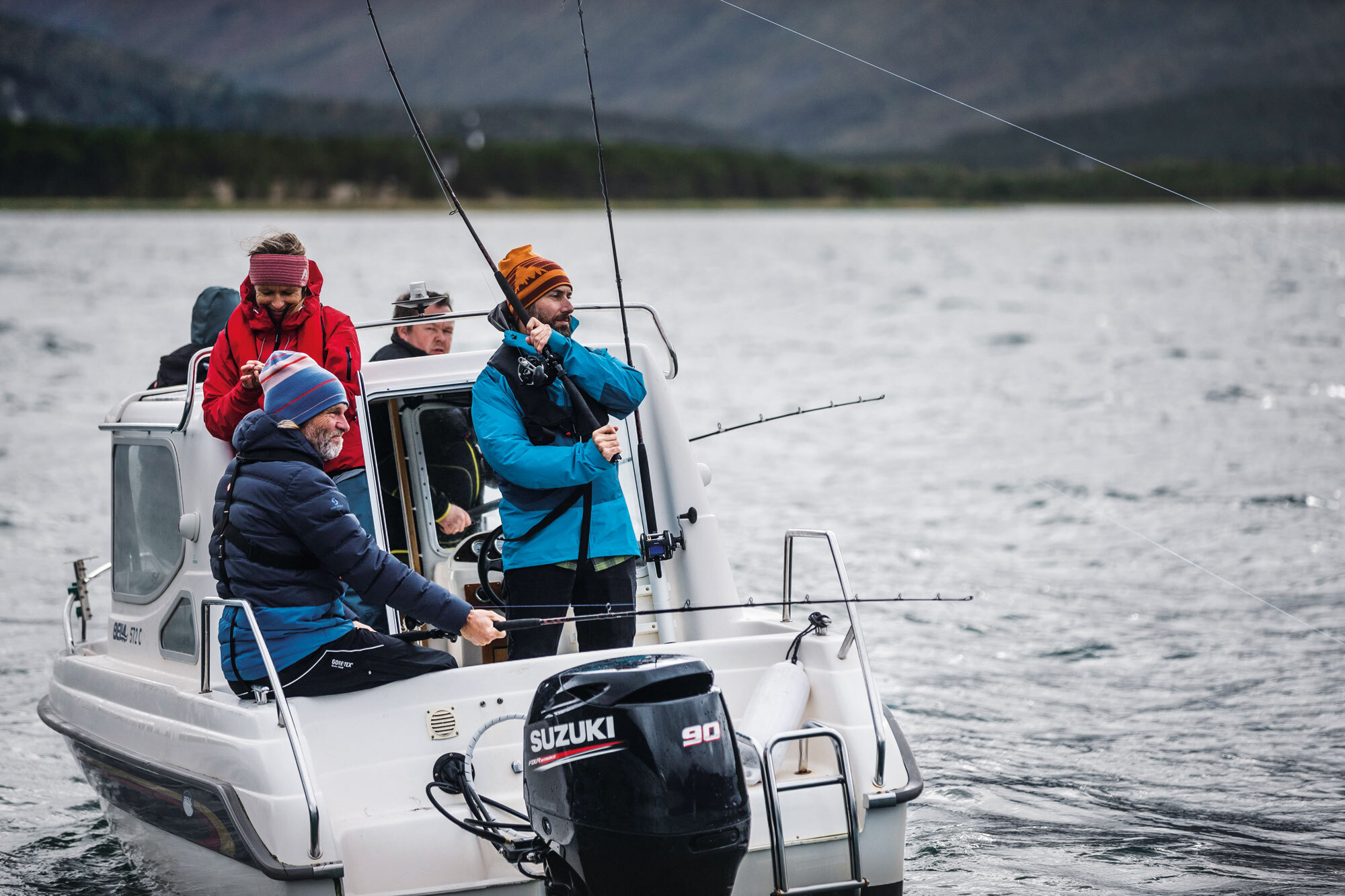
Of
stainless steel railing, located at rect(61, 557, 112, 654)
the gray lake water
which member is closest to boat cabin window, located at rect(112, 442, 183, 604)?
stainless steel railing, located at rect(61, 557, 112, 654)

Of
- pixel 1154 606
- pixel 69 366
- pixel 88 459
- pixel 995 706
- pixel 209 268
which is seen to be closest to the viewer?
pixel 995 706

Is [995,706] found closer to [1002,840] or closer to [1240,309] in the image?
[1002,840]

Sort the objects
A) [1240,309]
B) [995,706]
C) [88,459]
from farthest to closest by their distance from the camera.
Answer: [1240,309] → [88,459] → [995,706]

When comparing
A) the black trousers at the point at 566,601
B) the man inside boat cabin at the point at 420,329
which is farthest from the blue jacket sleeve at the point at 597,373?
the man inside boat cabin at the point at 420,329

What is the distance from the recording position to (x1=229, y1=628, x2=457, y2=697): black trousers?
457cm

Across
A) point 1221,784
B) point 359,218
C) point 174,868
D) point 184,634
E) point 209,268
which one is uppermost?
point 359,218

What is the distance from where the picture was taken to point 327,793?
4566 mm

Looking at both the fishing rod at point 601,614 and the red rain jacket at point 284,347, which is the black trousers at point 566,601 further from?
the red rain jacket at point 284,347

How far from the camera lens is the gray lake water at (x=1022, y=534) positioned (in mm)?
6766

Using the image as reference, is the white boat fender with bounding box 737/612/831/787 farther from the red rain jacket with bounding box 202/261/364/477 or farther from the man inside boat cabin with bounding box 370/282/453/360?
the man inside boat cabin with bounding box 370/282/453/360

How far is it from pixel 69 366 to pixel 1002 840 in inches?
912

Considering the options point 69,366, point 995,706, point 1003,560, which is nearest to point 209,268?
point 69,366

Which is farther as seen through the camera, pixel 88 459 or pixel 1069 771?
pixel 88 459

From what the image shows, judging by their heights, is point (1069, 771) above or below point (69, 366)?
below
